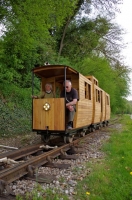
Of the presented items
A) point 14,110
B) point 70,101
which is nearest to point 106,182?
point 70,101

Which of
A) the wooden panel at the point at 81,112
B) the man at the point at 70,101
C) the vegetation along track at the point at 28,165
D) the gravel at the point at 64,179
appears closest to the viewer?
the gravel at the point at 64,179

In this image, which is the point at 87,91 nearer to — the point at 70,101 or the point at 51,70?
the point at 51,70

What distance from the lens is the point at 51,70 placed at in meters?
8.16

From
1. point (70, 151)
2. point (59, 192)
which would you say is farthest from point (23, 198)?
point (70, 151)

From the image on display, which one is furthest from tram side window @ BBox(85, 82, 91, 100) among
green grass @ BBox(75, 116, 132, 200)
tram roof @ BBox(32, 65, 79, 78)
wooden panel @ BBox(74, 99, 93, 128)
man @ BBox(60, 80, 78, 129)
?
green grass @ BBox(75, 116, 132, 200)

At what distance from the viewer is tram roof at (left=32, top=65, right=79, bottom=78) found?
7587mm

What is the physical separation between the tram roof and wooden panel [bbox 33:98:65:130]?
1.17 m

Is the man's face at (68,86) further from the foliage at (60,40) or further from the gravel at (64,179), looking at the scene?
the foliage at (60,40)

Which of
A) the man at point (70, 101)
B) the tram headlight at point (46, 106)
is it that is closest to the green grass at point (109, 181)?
the man at point (70, 101)

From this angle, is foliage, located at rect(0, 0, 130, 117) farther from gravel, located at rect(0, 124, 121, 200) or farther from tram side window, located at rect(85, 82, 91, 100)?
gravel, located at rect(0, 124, 121, 200)

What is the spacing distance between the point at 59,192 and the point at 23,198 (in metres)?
0.60

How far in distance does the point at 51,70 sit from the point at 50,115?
5.97 feet

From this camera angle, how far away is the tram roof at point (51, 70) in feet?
24.9

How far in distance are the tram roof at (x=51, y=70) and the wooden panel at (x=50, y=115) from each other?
1.17m
